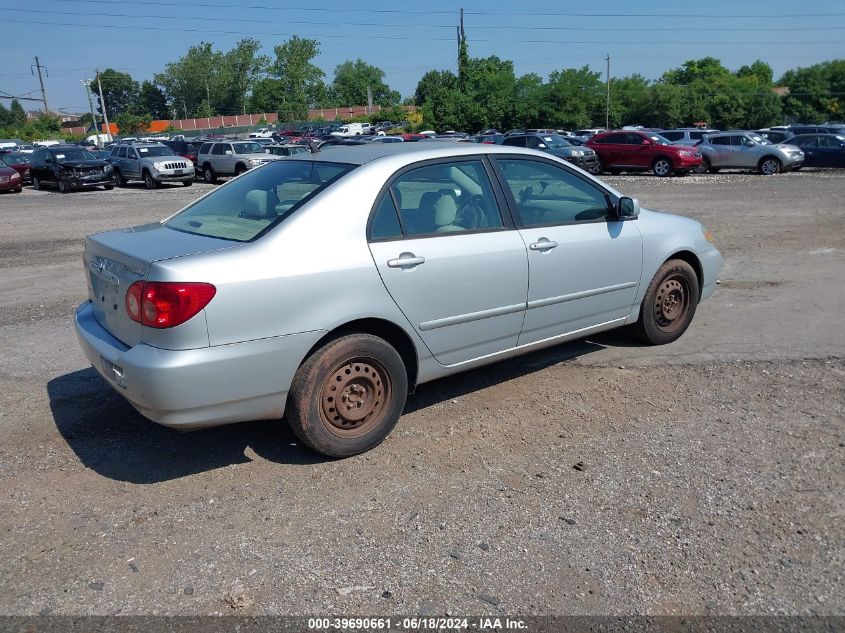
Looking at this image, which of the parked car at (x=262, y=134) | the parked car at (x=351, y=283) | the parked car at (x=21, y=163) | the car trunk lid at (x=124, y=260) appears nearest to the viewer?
the parked car at (x=351, y=283)

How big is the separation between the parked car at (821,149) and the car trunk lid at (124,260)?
28299mm

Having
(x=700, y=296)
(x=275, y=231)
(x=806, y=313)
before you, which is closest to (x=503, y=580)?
(x=275, y=231)

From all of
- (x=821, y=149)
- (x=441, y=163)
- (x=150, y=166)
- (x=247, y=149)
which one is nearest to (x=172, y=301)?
(x=441, y=163)

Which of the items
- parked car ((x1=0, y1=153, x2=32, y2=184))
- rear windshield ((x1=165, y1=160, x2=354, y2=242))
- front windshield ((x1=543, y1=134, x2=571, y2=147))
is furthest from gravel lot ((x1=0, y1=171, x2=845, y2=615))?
parked car ((x1=0, y1=153, x2=32, y2=184))

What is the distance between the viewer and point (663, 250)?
5.81 m

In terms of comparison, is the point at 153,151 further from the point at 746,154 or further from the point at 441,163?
the point at 441,163

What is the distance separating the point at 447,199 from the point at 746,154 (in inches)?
993

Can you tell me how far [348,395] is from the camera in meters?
4.23

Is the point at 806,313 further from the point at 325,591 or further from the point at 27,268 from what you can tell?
the point at 27,268

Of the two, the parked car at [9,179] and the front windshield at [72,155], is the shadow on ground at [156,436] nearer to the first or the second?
the front windshield at [72,155]

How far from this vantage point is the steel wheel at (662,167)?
27094 mm

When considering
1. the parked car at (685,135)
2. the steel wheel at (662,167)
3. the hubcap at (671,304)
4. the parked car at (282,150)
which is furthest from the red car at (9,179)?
the hubcap at (671,304)

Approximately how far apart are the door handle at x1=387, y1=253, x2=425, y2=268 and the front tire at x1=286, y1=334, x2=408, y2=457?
1.43 ft

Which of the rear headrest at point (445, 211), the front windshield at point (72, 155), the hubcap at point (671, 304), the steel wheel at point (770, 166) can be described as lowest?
the steel wheel at point (770, 166)
